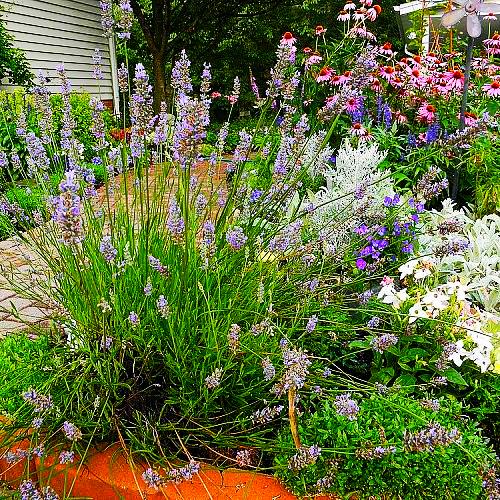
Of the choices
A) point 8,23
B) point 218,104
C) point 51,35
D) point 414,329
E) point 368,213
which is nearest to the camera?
point 414,329

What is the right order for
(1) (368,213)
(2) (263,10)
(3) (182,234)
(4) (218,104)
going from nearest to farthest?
(3) (182,234) → (1) (368,213) → (2) (263,10) → (4) (218,104)

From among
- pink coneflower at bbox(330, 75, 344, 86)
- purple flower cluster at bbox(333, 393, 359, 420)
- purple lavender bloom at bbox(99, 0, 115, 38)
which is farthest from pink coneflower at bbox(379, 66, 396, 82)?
purple flower cluster at bbox(333, 393, 359, 420)

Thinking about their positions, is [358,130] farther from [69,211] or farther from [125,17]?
[69,211]

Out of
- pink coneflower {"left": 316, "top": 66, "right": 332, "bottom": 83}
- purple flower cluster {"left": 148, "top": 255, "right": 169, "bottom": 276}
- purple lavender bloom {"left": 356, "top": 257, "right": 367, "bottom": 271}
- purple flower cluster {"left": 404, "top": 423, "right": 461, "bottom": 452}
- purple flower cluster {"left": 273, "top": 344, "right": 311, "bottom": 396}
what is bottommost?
purple flower cluster {"left": 404, "top": 423, "right": 461, "bottom": 452}

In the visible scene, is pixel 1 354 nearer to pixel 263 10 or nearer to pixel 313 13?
pixel 263 10

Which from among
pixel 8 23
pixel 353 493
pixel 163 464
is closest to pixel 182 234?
pixel 163 464

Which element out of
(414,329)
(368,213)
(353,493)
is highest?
(368,213)

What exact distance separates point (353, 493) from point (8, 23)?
10499mm

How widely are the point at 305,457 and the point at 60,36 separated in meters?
11.8

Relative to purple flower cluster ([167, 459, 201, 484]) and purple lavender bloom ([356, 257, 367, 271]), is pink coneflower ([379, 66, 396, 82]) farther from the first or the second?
purple flower cluster ([167, 459, 201, 484])

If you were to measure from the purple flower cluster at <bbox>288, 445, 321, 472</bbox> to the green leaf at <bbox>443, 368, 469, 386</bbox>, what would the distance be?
0.68 m

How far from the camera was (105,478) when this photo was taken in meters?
1.72

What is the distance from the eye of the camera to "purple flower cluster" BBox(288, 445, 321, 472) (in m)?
1.50

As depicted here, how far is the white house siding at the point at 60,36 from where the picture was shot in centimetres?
1044
